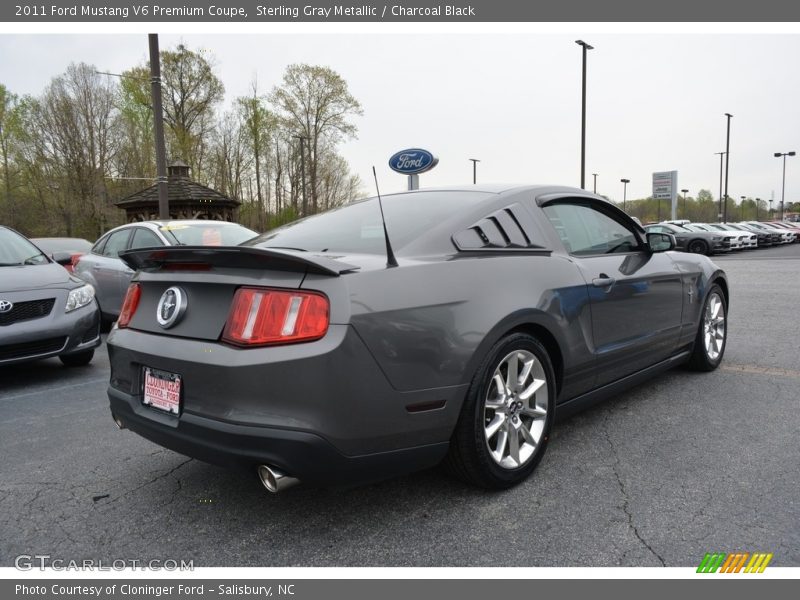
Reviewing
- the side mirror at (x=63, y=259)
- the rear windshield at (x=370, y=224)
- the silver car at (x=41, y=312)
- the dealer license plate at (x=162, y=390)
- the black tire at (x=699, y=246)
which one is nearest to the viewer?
the dealer license plate at (x=162, y=390)

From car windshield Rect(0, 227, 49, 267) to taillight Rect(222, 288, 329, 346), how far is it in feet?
14.9

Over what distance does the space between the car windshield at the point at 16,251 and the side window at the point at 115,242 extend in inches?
62.9

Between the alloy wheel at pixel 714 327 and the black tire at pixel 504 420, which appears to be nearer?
the black tire at pixel 504 420

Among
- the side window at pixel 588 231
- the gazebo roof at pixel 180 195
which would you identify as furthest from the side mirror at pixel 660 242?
the gazebo roof at pixel 180 195

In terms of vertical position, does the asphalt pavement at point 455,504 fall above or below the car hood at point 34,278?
below

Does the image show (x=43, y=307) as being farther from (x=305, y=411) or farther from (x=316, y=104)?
(x=316, y=104)

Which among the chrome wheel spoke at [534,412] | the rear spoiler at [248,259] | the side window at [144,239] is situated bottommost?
the chrome wheel spoke at [534,412]

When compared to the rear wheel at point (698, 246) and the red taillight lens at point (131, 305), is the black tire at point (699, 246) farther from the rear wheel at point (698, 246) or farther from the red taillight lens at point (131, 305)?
the red taillight lens at point (131, 305)

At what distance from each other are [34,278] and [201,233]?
236cm

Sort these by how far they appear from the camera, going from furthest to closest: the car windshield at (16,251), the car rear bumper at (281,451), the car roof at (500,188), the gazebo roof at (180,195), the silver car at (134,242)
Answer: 1. the gazebo roof at (180,195)
2. the silver car at (134,242)
3. the car windshield at (16,251)
4. the car roof at (500,188)
5. the car rear bumper at (281,451)

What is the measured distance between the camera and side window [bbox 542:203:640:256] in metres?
3.41

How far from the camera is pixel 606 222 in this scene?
3885 mm

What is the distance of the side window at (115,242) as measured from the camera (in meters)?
7.93

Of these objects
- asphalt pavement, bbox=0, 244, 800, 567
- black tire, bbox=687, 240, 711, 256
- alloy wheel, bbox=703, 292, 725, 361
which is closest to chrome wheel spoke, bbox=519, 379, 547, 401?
asphalt pavement, bbox=0, 244, 800, 567
